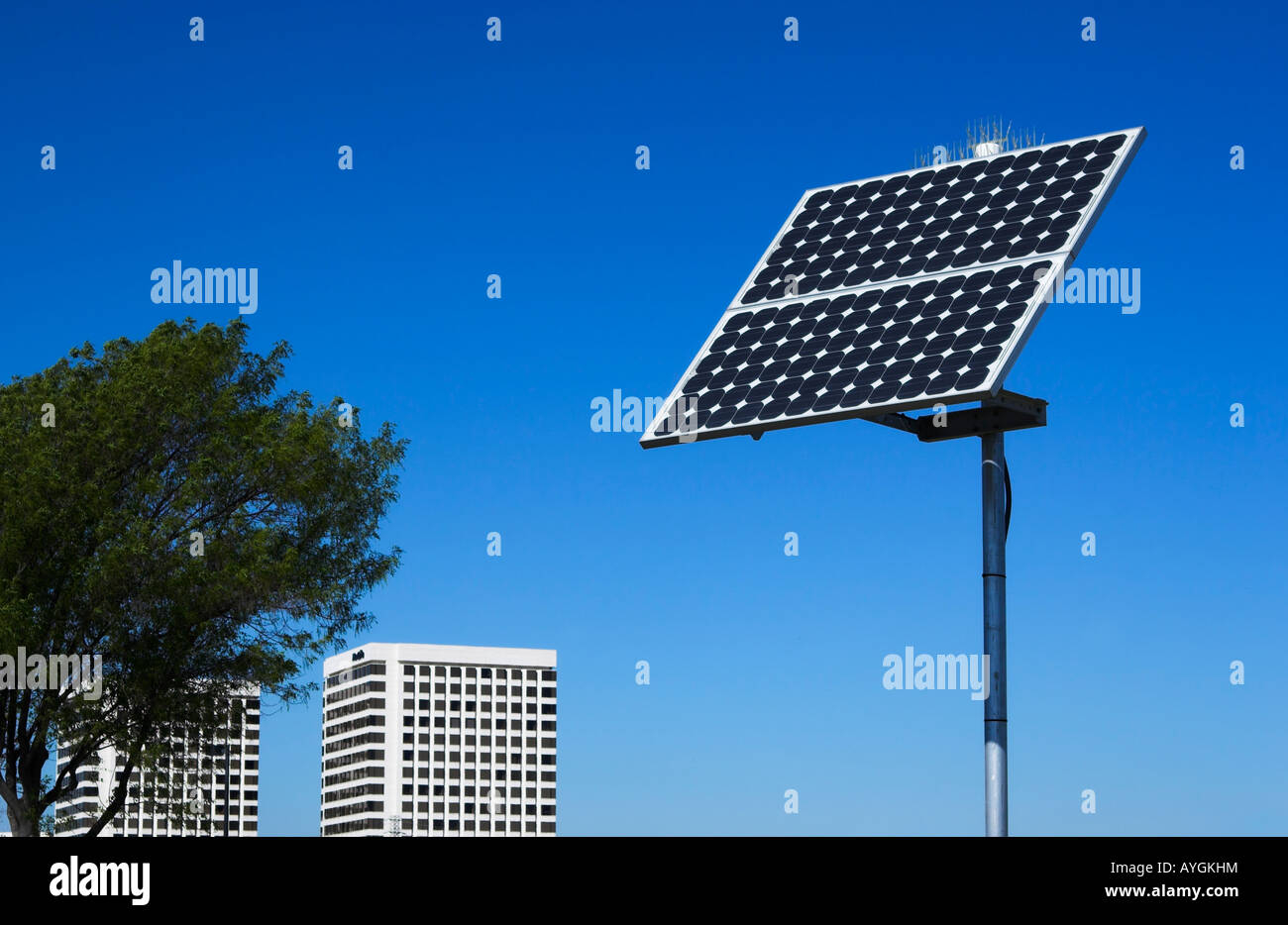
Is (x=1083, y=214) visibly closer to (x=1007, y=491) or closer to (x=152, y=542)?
(x=1007, y=491)

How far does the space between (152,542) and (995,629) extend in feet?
73.4

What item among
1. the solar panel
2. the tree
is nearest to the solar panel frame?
the solar panel

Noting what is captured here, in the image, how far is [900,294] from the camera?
900 inches

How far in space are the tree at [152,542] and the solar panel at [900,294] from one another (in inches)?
687

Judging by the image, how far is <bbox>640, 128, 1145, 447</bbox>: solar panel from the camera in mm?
20500

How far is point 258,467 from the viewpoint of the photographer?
38.9 metres

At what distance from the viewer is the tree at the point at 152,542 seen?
3725 centimetres

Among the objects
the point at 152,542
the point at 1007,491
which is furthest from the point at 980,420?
the point at 152,542
